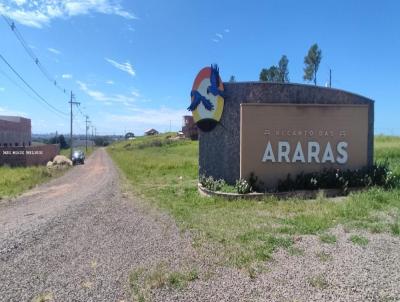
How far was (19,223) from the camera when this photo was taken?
11156 millimetres

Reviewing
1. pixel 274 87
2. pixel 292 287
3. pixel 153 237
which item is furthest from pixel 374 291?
pixel 274 87

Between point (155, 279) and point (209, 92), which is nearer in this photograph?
point (155, 279)

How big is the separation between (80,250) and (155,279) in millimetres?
2519

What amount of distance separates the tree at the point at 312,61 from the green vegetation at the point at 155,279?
6769 centimetres

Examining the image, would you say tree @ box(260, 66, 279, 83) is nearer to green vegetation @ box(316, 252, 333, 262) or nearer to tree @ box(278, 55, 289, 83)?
tree @ box(278, 55, 289, 83)

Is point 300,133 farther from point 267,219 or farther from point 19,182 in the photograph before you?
point 19,182

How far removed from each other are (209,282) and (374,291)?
2213 mm

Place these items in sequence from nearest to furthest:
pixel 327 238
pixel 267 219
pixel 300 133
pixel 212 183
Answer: pixel 327 238, pixel 267 219, pixel 300 133, pixel 212 183

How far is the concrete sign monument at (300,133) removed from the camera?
1438cm

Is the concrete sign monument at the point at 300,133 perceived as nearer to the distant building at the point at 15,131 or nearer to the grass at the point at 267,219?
the grass at the point at 267,219

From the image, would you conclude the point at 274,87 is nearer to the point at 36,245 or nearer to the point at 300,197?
the point at 300,197

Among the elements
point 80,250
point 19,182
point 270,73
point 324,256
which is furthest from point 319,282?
point 270,73

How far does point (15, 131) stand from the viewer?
59719 mm

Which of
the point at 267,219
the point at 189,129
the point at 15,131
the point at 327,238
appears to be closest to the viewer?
the point at 327,238
